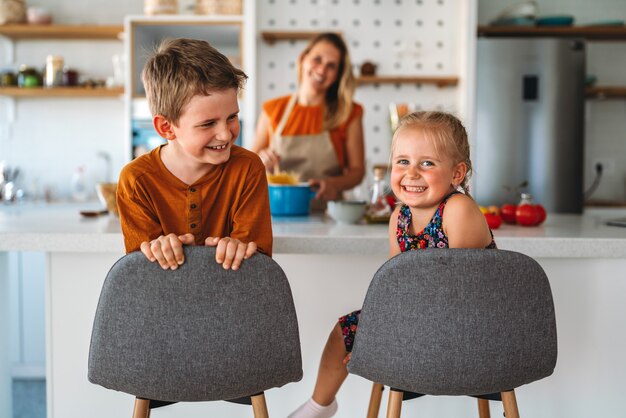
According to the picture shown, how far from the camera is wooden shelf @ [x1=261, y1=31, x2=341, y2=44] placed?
364cm

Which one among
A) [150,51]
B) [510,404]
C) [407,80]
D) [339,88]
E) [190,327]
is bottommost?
[510,404]

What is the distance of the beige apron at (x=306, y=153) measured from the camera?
256 centimetres

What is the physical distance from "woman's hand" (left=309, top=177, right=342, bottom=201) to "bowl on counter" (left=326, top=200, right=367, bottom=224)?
298 mm

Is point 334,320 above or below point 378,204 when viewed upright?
below

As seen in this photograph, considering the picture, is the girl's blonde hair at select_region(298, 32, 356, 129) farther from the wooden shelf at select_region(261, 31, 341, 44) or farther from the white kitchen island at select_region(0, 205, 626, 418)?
the wooden shelf at select_region(261, 31, 341, 44)

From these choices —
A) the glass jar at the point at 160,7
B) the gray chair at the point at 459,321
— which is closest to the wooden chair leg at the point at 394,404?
the gray chair at the point at 459,321

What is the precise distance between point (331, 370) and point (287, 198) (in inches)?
27.5

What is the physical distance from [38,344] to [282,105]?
1780 millimetres

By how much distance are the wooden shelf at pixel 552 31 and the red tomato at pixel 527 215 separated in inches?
87.8

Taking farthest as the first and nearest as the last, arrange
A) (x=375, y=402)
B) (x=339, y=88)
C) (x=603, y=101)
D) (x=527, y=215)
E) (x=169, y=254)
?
(x=603, y=101)
(x=339, y=88)
(x=527, y=215)
(x=375, y=402)
(x=169, y=254)

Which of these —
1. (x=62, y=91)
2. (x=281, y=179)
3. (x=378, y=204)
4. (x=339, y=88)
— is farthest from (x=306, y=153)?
(x=62, y=91)

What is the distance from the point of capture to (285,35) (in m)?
3.66

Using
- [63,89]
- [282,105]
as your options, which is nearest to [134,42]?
[63,89]

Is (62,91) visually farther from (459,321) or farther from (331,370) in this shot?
(459,321)
